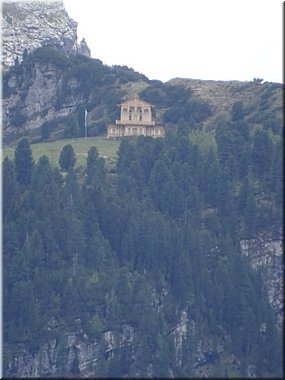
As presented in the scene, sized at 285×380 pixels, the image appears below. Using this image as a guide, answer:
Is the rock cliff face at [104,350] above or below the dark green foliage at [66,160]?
below

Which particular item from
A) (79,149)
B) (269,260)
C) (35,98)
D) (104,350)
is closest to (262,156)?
(269,260)

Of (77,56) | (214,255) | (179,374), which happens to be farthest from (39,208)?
(77,56)

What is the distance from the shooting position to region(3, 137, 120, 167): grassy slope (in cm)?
9375

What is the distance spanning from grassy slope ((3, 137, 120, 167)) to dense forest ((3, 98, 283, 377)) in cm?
523

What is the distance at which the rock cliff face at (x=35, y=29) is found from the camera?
140 meters

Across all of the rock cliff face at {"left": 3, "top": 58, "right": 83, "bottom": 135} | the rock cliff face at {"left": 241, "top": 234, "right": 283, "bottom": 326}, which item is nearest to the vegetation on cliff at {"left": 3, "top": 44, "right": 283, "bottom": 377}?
the rock cliff face at {"left": 241, "top": 234, "right": 283, "bottom": 326}

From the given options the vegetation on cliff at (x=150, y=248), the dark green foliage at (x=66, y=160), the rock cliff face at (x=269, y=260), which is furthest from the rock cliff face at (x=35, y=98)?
the rock cliff face at (x=269, y=260)

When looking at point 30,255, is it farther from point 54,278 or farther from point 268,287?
point 268,287

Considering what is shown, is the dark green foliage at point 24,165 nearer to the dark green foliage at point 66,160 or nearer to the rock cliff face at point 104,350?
the dark green foliage at point 66,160

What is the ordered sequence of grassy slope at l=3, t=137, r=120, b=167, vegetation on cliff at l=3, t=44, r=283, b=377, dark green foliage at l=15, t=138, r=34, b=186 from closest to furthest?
vegetation on cliff at l=3, t=44, r=283, b=377, dark green foliage at l=15, t=138, r=34, b=186, grassy slope at l=3, t=137, r=120, b=167

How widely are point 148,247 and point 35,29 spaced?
2793 inches

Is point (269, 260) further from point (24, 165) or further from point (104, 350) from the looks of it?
point (24, 165)

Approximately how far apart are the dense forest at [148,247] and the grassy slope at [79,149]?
523 centimetres

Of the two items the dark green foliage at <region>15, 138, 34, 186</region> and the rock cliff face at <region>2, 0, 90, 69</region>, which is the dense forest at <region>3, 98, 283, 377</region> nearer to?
the dark green foliage at <region>15, 138, 34, 186</region>
